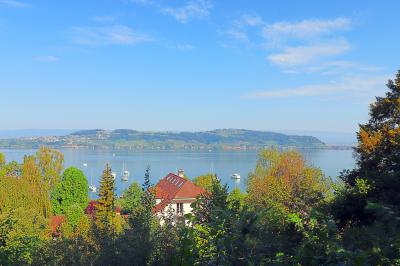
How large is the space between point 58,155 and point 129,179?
250 ft

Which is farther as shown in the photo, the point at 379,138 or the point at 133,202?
the point at 379,138

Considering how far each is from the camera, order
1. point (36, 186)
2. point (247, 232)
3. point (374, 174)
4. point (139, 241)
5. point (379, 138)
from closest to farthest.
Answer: point (247, 232) → point (139, 241) → point (374, 174) → point (379, 138) → point (36, 186)

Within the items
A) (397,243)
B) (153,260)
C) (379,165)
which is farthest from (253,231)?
(379,165)

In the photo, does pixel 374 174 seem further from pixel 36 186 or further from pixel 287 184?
pixel 36 186

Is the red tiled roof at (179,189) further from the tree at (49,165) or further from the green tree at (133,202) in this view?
the tree at (49,165)

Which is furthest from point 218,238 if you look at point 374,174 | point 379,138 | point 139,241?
point 379,138

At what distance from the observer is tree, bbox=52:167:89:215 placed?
4294 centimetres

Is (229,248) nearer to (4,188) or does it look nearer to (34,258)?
(34,258)

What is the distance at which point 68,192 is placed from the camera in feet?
142

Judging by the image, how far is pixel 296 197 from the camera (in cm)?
2150

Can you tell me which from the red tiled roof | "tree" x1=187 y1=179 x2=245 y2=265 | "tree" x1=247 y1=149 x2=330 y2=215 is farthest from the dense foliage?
the red tiled roof

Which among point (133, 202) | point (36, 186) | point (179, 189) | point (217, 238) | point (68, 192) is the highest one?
point (217, 238)

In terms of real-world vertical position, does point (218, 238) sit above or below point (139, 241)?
above

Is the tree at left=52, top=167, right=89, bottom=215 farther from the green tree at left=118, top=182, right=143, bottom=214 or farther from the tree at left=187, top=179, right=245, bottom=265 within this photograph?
the tree at left=187, top=179, right=245, bottom=265
